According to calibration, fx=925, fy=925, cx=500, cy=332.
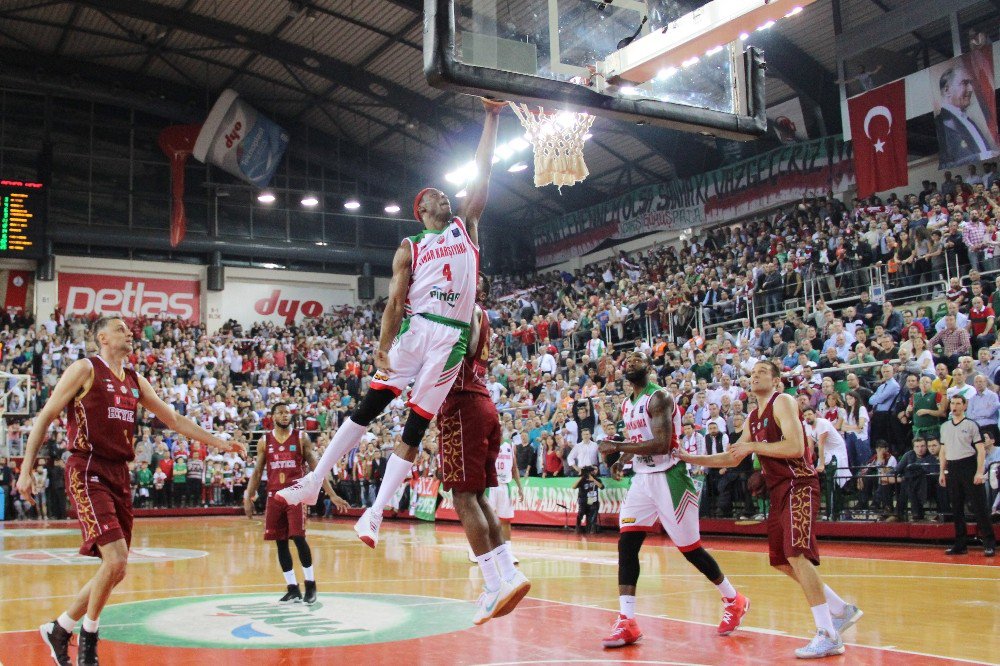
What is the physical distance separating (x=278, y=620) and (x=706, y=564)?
12.0 feet

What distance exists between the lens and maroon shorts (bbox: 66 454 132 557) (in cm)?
604

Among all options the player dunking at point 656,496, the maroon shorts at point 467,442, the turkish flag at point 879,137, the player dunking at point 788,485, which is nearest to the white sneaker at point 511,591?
the maroon shorts at point 467,442

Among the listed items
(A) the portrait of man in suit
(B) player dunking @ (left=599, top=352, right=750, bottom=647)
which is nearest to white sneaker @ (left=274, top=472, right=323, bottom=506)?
(B) player dunking @ (left=599, top=352, right=750, bottom=647)

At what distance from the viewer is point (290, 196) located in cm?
3966

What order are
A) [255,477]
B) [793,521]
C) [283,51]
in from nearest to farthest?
1. [793,521]
2. [255,477]
3. [283,51]

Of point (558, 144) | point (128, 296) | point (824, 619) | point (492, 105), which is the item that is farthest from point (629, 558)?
point (128, 296)

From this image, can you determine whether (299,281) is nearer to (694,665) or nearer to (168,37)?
(168,37)

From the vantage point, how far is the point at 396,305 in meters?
5.51

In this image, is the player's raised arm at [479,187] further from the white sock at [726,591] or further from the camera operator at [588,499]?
the camera operator at [588,499]

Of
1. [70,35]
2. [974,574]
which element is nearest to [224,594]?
[974,574]

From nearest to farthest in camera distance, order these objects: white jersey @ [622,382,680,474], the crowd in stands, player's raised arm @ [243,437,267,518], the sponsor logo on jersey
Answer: the sponsor logo on jersey → white jersey @ [622,382,680,474] → player's raised arm @ [243,437,267,518] → the crowd in stands

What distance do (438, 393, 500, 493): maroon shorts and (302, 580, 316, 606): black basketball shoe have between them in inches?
153

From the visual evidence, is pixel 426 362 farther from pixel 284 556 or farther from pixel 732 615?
pixel 284 556

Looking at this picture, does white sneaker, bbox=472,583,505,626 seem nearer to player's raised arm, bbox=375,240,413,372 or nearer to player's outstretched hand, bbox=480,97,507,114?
player's raised arm, bbox=375,240,413,372
